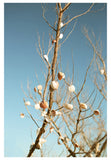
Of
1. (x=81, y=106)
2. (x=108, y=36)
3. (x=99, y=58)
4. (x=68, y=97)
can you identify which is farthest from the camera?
(x=99, y=58)

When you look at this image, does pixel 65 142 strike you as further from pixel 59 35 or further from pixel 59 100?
pixel 59 35

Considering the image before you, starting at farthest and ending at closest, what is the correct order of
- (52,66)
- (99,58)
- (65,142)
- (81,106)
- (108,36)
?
(99,58), (108,36), (65,142), (52,66), (81,106)

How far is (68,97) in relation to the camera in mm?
1592

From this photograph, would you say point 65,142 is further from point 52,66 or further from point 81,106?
point 52,66

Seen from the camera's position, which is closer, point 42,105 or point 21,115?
point 42,105

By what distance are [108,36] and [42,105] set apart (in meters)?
0.84

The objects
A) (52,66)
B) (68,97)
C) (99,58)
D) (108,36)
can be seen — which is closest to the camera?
(52,66)

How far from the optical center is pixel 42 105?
103cm
